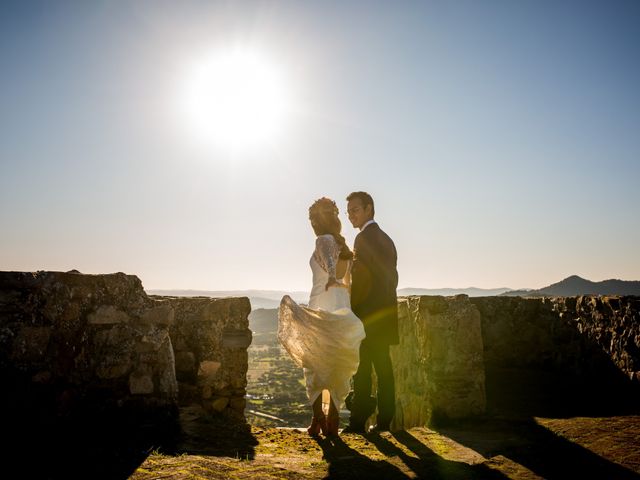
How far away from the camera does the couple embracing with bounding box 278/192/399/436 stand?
13.6 feet

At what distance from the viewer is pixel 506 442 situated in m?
3.73

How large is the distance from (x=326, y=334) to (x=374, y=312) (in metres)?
0.58

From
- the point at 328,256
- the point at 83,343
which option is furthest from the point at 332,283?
the point at 83,343

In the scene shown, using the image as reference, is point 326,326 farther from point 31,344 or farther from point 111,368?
point 31,344

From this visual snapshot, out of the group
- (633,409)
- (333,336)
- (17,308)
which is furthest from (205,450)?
(633,409)

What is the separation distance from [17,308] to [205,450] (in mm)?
1873

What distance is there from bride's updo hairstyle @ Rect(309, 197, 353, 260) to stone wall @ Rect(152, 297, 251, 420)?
167 centimetres

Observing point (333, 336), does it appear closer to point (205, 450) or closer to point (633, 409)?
point (205, 450)

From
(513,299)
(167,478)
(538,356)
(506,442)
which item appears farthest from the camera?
(513,299)

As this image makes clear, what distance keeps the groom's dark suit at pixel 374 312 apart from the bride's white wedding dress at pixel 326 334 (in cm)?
18

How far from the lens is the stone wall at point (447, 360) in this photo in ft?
15.6

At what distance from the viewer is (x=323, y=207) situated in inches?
181

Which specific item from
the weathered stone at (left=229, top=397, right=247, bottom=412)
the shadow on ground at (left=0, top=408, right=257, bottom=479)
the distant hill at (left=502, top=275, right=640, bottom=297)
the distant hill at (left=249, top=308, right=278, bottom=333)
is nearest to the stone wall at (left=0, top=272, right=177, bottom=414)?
the shadow on ground at (left=0, top=408, right=257, bottom=479)

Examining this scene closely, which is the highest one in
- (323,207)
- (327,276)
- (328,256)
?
(323,207)
